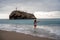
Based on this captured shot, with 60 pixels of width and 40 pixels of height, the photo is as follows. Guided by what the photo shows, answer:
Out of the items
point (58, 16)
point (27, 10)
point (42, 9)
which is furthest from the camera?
point (27, 10)

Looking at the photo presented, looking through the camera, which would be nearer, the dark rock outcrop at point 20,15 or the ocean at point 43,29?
the ocean at point 43,29

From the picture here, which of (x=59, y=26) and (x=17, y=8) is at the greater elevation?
(x=17, y=8)

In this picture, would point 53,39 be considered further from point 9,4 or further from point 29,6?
point 9,4

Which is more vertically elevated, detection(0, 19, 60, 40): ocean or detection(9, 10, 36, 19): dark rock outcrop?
detection(9, 10, 36, 19): dark rock outcrop

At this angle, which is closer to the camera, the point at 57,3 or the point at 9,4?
the point at 57,3

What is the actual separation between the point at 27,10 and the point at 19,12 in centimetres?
27

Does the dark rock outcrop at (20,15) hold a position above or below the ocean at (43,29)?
above

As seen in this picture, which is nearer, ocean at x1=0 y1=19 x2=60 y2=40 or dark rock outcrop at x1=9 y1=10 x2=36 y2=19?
ocean at x1=0 y1=19 x2=60 y2=40

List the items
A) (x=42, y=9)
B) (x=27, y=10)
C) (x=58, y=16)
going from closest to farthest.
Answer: (x=58, y=16), (x=42, y=9), (x=27, y=10)

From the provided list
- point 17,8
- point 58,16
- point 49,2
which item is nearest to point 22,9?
point 17,8

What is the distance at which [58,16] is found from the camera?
2869mm

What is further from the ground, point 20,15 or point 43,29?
point 20,15

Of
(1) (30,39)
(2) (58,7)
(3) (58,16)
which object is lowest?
(1) (30,39)

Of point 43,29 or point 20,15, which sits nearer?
point 20,15
